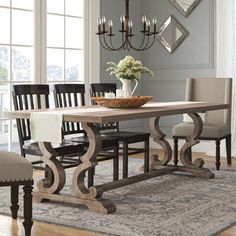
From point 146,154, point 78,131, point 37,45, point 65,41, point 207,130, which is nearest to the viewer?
point 146,154

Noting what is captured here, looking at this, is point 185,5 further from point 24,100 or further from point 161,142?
point 24,100

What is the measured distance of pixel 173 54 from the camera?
748 centimetres

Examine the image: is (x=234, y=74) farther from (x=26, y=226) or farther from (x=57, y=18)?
(x=26, y=226)

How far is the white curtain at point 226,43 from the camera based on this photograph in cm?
683

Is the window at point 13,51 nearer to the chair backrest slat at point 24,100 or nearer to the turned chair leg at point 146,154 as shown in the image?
the chair backrest slat at point 24,100

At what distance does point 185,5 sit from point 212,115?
170cm

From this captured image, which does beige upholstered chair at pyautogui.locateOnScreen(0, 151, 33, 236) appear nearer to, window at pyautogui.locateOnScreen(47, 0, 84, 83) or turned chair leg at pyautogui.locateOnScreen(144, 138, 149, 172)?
turned chair leg at pyautogui.locateOnScreen(144, 138, 149, 172)

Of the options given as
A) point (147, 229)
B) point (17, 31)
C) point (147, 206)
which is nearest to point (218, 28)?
point (17, 31)

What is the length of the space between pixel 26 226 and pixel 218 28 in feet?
14.3

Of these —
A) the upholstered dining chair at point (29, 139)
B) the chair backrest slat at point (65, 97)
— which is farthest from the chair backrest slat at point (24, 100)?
the chair backrest slat at point (65, 97)

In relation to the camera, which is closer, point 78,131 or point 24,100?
point 24,100

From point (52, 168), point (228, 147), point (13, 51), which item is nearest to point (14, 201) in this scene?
point (52, 168)

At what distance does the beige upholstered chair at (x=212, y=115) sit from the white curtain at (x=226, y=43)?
0.54 meters

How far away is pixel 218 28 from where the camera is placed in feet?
22.9
